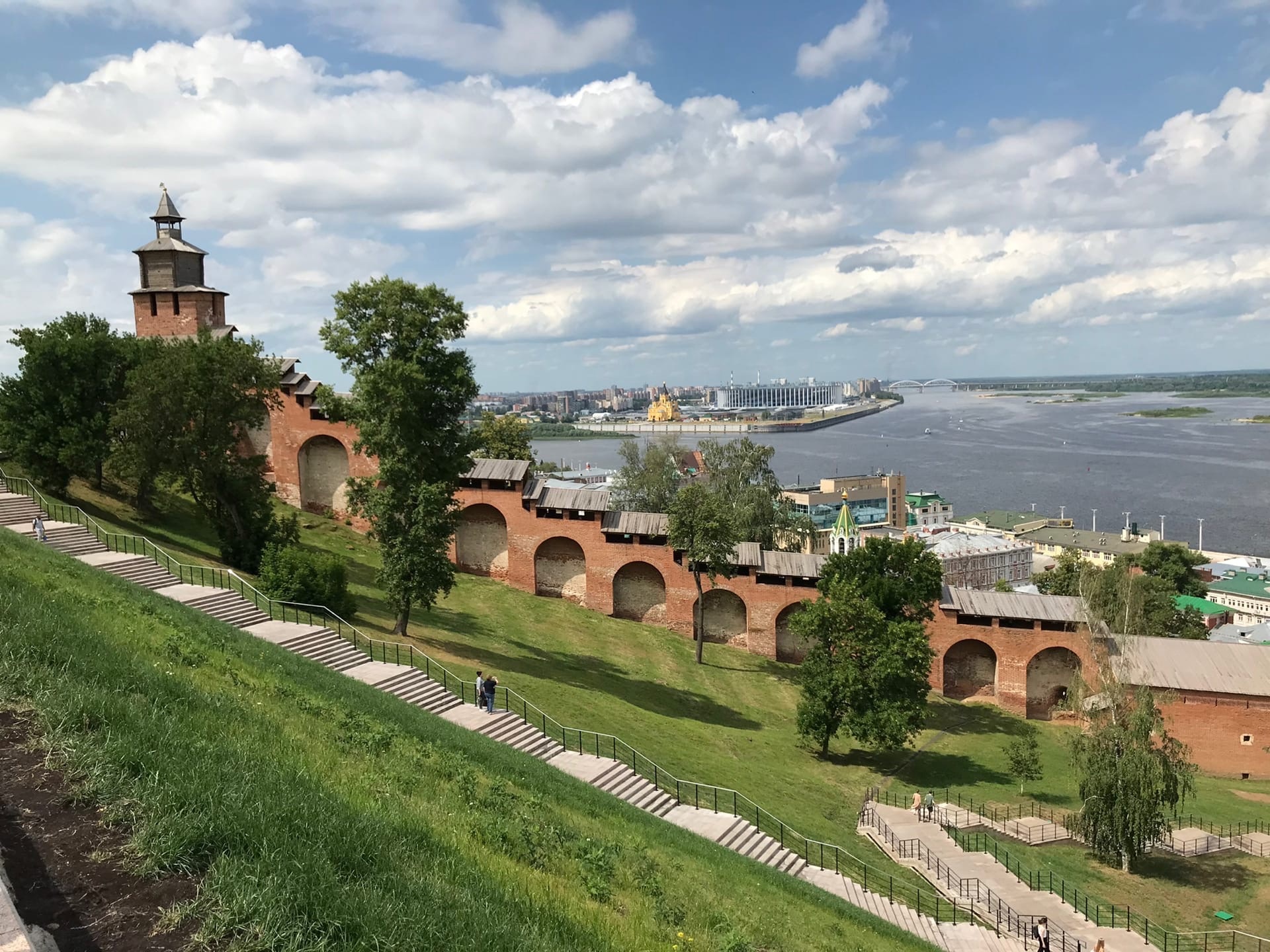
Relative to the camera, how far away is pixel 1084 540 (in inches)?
3108

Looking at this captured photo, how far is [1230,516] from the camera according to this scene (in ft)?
303

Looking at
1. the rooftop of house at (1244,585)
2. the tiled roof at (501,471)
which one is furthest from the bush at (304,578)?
the rooftop of house at (1244,585)

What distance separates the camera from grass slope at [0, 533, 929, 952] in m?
4.61

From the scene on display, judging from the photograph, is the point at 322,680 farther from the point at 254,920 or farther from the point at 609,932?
the point at 254,920

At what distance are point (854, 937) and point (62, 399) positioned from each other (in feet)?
73.8

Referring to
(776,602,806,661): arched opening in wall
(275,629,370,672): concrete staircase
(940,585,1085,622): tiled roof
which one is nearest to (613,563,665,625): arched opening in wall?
(776,602,806,661): arched opening in wall

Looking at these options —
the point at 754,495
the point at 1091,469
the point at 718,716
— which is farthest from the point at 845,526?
the point at 1091,469

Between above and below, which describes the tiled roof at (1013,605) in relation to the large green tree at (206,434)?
below

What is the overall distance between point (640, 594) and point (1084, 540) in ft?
205

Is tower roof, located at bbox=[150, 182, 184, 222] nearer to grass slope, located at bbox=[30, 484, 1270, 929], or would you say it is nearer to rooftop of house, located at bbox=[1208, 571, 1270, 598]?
grass slope, located at bbox=[30, 484, 1270, 929]

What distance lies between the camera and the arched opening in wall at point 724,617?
3123cm

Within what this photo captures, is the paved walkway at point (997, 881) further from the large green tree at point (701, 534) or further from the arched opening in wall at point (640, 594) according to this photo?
the arched opening in wall at point (640, 594)

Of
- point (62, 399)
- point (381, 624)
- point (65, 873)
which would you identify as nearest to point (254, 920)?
point (65, 873)

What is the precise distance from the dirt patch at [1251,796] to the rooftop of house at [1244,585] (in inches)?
1750
